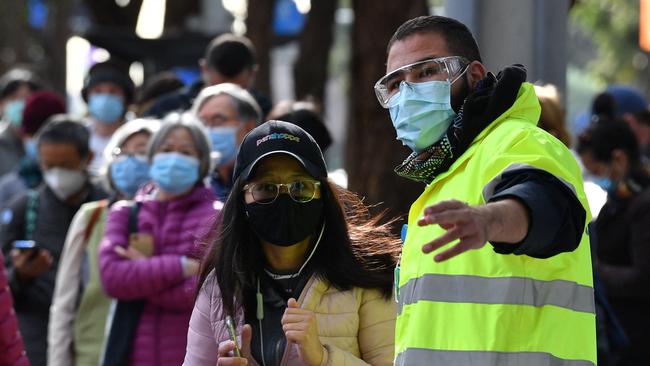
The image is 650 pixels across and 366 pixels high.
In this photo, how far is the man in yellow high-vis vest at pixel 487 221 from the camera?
3227 millimetres

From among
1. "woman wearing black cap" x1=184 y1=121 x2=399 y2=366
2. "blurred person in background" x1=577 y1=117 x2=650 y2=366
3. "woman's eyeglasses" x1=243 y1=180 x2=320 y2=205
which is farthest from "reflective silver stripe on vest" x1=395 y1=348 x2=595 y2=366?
"blurred person in background" x1=577 y1=117 x2=650 y2=366

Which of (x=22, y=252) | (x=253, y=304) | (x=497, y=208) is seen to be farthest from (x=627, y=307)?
(x=497, y=208)

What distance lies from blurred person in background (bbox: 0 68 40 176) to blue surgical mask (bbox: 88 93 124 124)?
1.14 meters

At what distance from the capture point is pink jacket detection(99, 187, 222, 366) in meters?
6.19

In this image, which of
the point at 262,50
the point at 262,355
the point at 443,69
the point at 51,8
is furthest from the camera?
the point at 51,8

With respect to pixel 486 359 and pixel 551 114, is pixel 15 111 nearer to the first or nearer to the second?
pixel 551 114

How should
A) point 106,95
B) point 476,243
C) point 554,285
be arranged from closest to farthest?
1. point 476,243
2. point 554,285
3. point 106,95

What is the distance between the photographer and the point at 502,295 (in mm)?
3408

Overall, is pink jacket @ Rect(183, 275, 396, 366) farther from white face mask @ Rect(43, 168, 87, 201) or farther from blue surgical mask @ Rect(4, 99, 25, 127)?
blue surgical mask @ Rect(4, 99, 25, 127)

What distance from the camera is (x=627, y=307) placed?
7902 millimetres

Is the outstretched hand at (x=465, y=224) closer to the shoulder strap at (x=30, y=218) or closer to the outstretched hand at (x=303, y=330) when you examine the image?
the outstretched hand at (x=303, y=330)

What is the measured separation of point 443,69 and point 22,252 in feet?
12.6

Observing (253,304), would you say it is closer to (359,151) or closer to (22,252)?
(22,252)

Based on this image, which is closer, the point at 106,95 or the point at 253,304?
the point at 253,304
